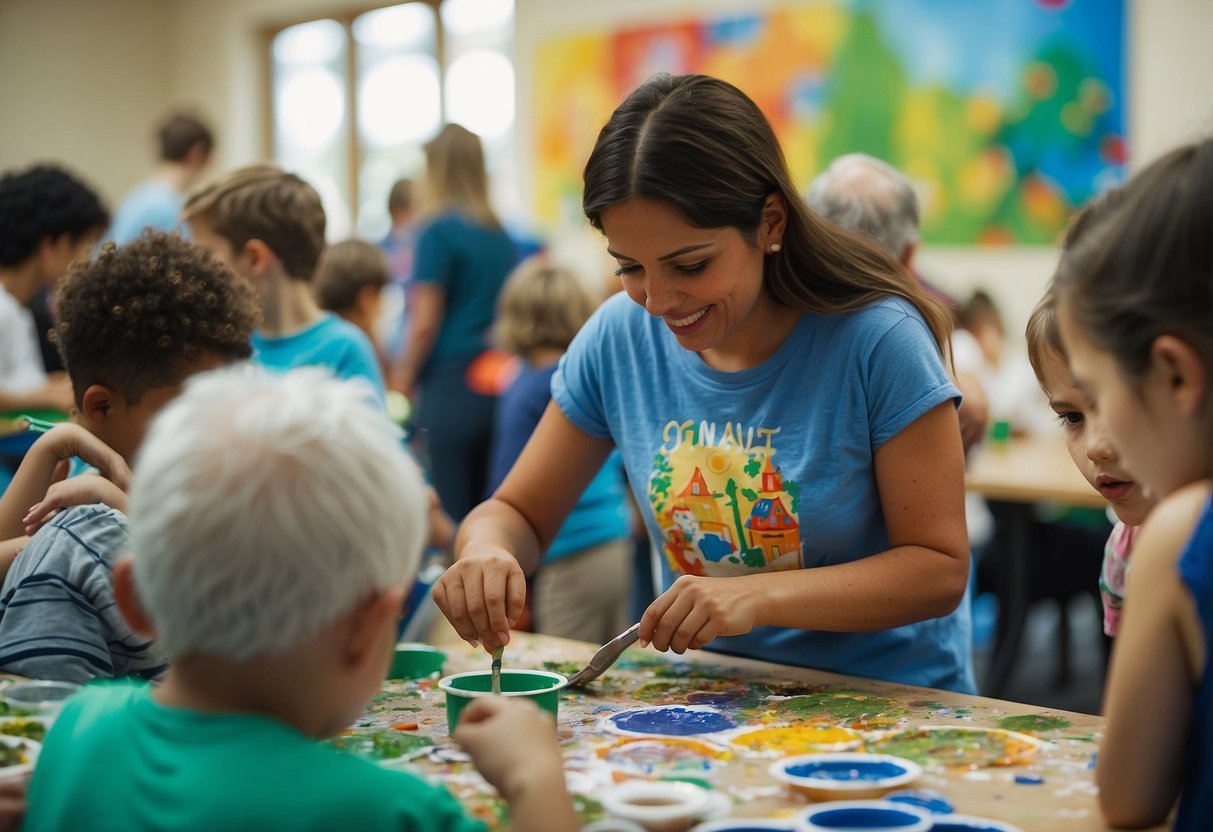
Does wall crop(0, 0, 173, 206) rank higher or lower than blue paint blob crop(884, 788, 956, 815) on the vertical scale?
higher

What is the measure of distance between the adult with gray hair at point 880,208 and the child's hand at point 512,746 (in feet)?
5.18

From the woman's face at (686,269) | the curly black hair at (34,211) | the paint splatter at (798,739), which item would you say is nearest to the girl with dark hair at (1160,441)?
the paint splatter at (798,739)

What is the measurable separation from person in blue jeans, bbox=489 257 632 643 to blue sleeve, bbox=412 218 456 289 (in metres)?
0.92

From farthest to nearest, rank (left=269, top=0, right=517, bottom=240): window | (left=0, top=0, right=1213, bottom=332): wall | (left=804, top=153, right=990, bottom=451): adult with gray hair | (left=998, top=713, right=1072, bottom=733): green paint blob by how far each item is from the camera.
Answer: (left=0, top=0, right=1213, bottom=332): wall
(left=269, top=0, right=517, bottom=240): window
(left=804, top=153, right=990, bottom=451): adult with gray hair
(left=998, top=713, right=1072, bottom=733): green paint blob

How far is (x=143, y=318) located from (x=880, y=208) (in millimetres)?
1440

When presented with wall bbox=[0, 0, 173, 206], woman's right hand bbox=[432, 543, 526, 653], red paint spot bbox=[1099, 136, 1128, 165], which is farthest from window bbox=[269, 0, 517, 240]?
woman's right hand bbox=[432, 543, 526, 653]

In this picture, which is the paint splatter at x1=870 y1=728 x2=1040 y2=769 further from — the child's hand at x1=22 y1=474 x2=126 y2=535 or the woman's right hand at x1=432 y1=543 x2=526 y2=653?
the child's hand at x1=22 y1=474 x2=126 y2=535

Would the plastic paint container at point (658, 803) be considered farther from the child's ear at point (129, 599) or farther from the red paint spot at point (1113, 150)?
the red paint spot at point (1113, 150)

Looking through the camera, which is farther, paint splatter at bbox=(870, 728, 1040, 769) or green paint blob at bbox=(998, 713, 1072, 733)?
green paint blob at bbox=(998, 713, 1072, 733)

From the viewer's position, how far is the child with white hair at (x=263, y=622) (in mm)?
957

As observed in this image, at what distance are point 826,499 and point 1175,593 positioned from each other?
73cm

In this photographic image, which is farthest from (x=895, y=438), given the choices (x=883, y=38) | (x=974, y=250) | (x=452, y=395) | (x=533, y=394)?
(x=883, y=38)

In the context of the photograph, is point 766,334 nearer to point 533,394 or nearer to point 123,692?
point 123,692

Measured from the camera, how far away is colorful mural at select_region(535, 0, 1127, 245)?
609cm
